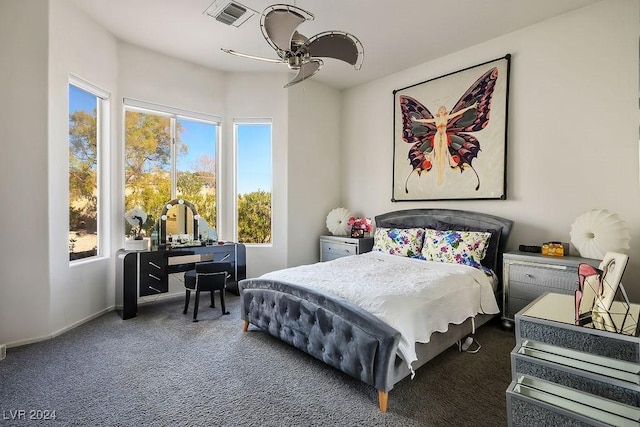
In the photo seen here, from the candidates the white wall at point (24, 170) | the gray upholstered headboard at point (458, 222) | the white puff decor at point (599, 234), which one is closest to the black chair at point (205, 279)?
the white wall at point (24, 170)

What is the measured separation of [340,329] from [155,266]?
101 inches

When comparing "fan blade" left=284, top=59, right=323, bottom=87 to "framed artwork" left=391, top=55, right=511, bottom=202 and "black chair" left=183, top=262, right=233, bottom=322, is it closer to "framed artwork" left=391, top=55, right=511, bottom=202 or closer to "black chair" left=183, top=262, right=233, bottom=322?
"framed artwork" left=391, top=55, right=511, bottom=202

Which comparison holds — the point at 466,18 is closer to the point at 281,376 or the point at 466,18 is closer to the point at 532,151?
the point at 532,151

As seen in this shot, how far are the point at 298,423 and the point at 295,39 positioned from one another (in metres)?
2.50

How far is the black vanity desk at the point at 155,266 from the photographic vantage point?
3.46 meters

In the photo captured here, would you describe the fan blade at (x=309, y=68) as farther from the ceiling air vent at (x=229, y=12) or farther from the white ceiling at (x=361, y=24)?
the ceiling air vent at (x=229, y=12)

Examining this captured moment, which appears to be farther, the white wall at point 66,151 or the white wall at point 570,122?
the white wall at point 66,151

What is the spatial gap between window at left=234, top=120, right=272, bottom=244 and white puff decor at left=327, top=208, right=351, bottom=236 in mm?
952

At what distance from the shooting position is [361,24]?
3.34 m

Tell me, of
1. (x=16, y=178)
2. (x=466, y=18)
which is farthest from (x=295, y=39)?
(x=16, y=178)

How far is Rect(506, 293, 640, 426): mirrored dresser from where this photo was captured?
1.23 meters

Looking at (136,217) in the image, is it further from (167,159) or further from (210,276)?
(210,276)

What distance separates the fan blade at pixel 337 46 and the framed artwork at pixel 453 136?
6.41 feet

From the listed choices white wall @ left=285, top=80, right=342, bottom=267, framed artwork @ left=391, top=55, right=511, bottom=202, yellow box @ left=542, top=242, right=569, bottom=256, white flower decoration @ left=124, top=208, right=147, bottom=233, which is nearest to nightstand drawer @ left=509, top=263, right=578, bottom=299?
yellow box @ left=542, top=242, right=569, bottom=256
